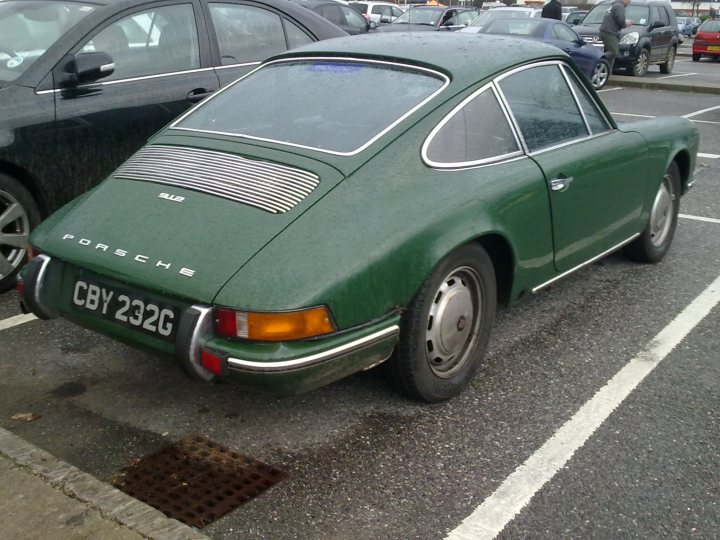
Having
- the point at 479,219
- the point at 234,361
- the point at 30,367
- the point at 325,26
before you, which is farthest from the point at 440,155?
the point at 325,26

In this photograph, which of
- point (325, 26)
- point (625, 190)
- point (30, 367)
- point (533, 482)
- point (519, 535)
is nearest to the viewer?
point (519, 535)

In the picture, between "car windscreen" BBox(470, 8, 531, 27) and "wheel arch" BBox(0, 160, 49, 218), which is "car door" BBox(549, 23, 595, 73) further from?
"wheel arch" BBox(0, 160, 49, 218)

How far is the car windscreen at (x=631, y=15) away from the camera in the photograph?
19.7m

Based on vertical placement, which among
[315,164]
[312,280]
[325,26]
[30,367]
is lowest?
[30,367]

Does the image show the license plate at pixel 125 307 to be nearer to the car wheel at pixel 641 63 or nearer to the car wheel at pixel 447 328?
the car wheel at pixel 447 328

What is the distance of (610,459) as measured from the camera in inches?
127

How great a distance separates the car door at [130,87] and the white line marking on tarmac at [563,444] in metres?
3.23

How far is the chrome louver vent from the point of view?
3232 mm

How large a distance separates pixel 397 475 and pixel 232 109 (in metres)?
1.96

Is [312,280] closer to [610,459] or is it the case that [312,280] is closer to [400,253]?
[400,253]

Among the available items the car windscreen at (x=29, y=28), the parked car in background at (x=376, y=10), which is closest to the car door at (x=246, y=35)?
the car windscreen at (x=29, y=28)

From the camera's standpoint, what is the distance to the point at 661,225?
556 cm

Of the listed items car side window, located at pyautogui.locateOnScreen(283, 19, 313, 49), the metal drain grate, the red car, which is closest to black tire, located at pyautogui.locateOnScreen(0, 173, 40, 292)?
the metal drain grate

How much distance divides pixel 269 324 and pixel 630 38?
1841 centimetres
